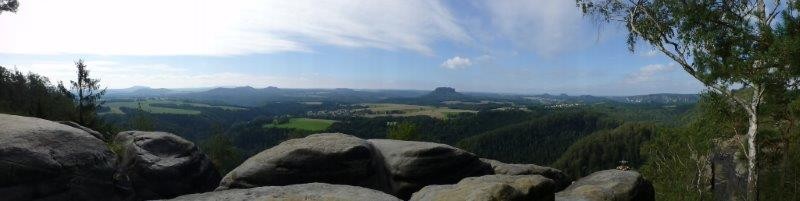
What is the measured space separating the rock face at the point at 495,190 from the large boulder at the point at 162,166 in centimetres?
1659

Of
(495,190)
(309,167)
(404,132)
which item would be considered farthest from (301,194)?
(404,132)

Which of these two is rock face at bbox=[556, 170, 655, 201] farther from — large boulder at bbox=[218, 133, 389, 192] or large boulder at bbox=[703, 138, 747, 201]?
large boulder at bbox=[218, 133, 389, 192]

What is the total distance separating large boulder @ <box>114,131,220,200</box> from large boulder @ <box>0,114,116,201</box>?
4.91m

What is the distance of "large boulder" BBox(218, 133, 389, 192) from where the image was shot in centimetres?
2319

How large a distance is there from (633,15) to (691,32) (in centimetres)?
504

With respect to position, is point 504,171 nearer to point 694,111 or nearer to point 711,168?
point 711,168

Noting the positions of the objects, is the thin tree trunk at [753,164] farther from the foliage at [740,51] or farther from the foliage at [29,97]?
the foliage at [29,97]

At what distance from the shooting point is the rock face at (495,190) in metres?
14.6

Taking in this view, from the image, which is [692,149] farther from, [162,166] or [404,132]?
[162,166]

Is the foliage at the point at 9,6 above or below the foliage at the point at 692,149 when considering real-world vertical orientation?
above

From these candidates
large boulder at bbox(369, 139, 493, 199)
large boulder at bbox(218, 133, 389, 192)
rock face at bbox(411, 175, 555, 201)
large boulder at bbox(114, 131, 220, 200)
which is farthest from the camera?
large boulder at bbox(114, 131, 220, 200)

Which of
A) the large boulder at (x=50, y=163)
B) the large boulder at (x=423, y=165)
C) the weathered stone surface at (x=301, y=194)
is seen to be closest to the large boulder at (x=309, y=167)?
the large boulder at (x=423, y=165)

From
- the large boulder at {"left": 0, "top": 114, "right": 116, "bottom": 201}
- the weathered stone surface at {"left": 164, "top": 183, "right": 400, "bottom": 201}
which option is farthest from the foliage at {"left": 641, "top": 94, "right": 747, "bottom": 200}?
the large boulder at {"left": 0, "top": 114, "right": 116, "bottom": 201}

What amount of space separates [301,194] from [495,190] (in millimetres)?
6534
